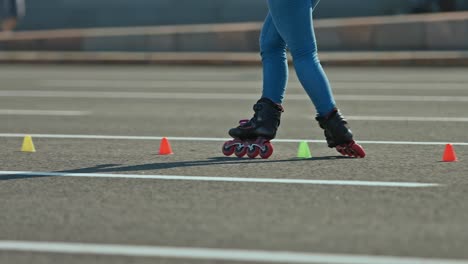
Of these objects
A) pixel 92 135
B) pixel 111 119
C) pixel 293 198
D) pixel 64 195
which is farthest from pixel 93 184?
pixel 111 119

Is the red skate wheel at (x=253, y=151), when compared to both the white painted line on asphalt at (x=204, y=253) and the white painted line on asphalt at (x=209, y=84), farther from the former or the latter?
the white painted line on asphalt at (x=209, y=84)

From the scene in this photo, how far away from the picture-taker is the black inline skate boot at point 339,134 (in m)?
7.53

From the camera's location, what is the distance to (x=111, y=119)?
441 inches

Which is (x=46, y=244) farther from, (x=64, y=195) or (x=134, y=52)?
(x=134, y=52)

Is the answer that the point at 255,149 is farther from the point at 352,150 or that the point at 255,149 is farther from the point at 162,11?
the point at 162,11

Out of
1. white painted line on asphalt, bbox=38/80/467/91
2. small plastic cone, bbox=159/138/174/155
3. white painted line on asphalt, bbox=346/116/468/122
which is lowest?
small plastic cone, bbox=159/138/174/155

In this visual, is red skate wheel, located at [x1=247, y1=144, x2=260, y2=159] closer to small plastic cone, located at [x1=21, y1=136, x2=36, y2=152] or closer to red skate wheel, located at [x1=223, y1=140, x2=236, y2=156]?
red skate wheel, located at [x1=223, y1=140, x2=236, y2=156]

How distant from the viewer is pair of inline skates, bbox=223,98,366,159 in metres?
7.55

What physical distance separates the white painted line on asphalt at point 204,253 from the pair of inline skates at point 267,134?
2.92m

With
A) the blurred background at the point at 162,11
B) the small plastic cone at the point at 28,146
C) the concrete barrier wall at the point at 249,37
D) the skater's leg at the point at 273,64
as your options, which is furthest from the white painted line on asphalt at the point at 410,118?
the blurred background at the point at 162,11

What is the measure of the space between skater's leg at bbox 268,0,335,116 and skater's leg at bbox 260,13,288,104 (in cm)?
28

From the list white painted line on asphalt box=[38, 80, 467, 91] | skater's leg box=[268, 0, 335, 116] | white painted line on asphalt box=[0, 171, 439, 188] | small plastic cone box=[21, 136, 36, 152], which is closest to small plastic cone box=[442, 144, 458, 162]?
skater's leg box=[268, 0, 335, 116]

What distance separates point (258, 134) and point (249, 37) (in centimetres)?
1493

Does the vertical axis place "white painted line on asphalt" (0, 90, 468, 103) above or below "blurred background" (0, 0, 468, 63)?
below
